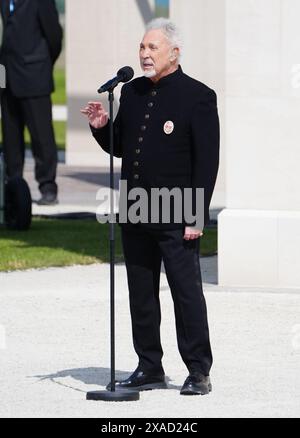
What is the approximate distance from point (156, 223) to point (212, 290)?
3.35 m

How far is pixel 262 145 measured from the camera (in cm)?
1157

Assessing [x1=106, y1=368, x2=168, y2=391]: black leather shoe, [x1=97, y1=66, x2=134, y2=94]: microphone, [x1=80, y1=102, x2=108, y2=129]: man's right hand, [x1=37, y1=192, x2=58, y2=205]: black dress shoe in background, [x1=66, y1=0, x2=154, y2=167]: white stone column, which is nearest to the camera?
[x1=97, y1=66, x2=134, y2=94]: microphone

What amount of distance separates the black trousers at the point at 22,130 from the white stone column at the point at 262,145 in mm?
4937

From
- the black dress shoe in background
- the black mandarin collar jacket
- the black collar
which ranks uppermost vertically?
the black collar

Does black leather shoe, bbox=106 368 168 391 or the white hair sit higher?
the white hair

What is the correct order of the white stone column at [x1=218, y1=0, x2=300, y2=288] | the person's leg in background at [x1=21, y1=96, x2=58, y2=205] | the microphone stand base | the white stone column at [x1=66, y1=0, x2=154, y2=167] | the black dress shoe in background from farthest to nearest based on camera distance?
1. the white stone column at [x1=66, y1=0, x2=154, y2=167]
2. the black dress shoe in background
3. the person's leg in background at [x1=21, y1=96, x2=58, y2=205]
4. the white stone column at [x1=218, y1=0, x2=300, y2=288]
5. the microphone stand base

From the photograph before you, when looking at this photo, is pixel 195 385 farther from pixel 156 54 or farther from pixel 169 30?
pixel 169 30

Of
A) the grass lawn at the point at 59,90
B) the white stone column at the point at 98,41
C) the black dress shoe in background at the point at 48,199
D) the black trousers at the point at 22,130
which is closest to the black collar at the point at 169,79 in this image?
the black trousers at the point at 22,130

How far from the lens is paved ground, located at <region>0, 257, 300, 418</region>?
791 cm

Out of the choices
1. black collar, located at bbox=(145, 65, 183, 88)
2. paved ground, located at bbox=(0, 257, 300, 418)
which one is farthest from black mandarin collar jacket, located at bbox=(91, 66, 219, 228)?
paved ground, located at bbox=(0, 257, 300, 418)

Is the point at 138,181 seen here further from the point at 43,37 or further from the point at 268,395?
the point at 43,37

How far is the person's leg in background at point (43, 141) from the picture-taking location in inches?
647

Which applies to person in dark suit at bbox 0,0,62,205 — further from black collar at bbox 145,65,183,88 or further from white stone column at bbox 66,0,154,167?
black collar at bbox 145,65,183,88

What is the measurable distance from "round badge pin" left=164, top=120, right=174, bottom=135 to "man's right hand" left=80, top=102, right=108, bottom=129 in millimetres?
292
